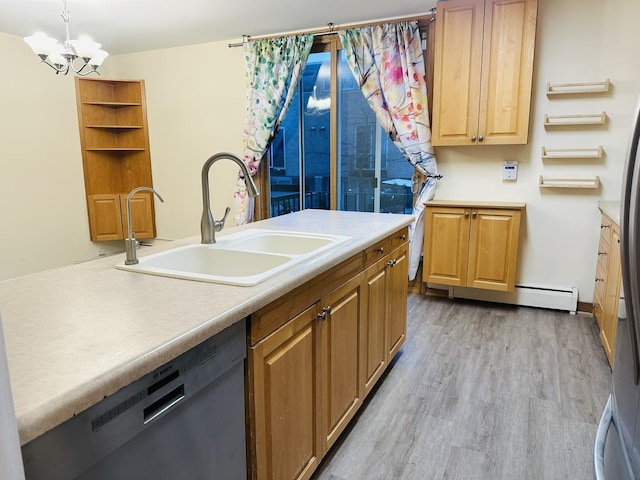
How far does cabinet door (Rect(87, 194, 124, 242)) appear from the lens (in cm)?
524

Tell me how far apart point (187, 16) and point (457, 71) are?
238cm

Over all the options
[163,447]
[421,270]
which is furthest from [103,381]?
[421,270]

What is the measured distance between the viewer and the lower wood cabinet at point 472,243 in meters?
3.45

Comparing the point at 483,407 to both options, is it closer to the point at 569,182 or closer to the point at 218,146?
the point at 569,182

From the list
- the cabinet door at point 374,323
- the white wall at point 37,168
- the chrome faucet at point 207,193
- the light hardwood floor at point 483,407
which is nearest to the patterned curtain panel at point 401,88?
the light hardwood floor at point 483,407

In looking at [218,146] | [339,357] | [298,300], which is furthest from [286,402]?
[218,146]

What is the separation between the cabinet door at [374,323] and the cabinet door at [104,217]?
417 centimetres

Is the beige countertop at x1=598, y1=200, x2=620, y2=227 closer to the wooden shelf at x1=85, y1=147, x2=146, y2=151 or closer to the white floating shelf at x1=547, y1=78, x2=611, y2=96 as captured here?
the white floating shelf at x1=547, y1=78, x2=611, y2=96

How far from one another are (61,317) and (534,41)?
356 centimetres

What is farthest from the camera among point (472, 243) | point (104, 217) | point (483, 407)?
point (104, 217)

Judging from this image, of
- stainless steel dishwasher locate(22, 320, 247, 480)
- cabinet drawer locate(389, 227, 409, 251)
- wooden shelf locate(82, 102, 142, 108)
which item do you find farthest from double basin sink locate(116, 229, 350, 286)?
wooden shelf locate(82, 102, 142, 108)

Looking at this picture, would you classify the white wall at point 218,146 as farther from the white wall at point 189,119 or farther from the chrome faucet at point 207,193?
the chrome faucet at point 207,193

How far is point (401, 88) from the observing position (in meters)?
3.83

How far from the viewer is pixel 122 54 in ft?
17.3
